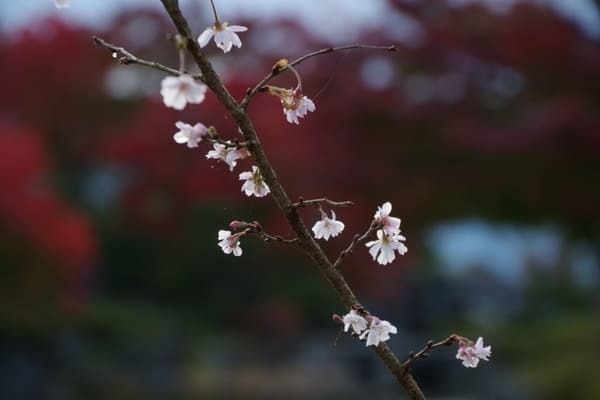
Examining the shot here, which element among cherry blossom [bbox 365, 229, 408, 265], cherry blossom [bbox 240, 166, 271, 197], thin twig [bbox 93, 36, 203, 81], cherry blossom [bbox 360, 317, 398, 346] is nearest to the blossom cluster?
cherry blossom [bbox 360, 317, 398, 346]

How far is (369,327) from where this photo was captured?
4.01 feet

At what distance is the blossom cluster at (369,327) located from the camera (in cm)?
122

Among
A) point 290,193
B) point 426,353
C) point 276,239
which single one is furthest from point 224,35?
point 290,193

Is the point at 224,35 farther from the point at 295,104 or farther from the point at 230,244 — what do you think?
the point at 230,244

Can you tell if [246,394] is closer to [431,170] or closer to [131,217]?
[131,217]

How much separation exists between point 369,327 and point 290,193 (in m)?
13.2

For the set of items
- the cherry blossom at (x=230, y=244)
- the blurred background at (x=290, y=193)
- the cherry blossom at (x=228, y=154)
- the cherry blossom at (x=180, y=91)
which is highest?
the blurred background at (x=290, y=193)

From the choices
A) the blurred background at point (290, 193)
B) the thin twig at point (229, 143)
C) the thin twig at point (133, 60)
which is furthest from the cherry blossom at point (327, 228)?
the blurred background at point (290, 193)

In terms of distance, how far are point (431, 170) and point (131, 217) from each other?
804 cm

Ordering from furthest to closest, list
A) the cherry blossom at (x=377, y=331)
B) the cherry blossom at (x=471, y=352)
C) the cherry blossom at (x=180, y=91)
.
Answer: the cherry blossom at (x=471, y=352)
the cherry blossom at (x=377, y=331)
the cherry blossom at (x=180, y=91)

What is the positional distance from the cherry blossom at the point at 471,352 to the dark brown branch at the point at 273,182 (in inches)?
3.4

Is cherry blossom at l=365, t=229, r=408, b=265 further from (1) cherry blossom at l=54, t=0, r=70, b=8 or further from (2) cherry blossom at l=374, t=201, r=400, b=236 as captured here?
(1) cherry blossom at l=54, t=0, r=70, b=8

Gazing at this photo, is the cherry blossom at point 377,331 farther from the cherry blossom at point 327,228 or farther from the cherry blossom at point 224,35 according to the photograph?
the cherry blossom at point 224,35

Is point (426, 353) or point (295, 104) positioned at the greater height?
point (295, 104)
